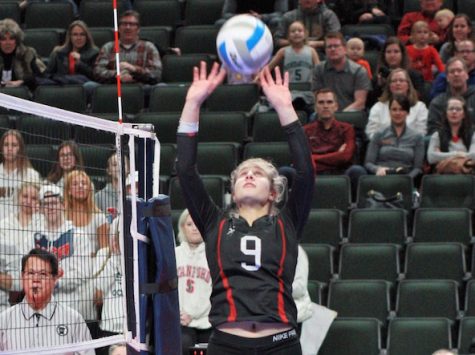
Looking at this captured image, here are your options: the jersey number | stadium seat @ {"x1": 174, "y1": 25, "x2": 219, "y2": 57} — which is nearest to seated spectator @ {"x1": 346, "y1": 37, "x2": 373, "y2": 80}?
stadium seat @ {"x1": 174, "y1": 25, "x2": 219, "y2": 57}

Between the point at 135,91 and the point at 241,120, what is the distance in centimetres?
154

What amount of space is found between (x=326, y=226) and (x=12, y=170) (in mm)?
3275

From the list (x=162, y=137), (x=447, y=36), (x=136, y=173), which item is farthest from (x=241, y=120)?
(x=136, y=173)

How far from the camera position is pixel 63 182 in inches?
430

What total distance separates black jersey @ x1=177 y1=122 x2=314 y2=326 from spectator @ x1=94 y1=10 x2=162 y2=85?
329 inches

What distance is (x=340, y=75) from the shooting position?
1414 centimetres

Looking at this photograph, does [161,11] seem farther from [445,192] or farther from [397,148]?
[445,192]

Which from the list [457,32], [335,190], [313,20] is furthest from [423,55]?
[335,190]

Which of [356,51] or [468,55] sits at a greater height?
[356,51]

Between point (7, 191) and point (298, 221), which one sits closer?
point (298, 221)

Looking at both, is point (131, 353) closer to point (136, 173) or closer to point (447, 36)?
point (136, 173)

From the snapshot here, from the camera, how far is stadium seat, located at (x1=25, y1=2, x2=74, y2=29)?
16766 mm

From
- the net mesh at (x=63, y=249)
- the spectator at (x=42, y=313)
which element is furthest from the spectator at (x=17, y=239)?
the spectator at (x=42, y=313)

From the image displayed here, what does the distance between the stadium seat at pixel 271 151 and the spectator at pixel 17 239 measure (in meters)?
3.36
